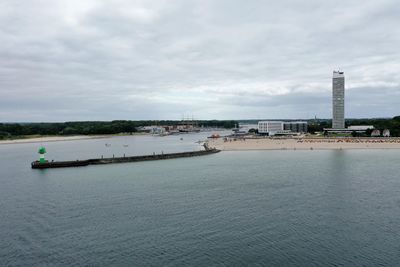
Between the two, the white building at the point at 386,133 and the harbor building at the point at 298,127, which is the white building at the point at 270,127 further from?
the white building at the point at 386,133

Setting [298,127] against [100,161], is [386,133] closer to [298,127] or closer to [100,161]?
[298,127]

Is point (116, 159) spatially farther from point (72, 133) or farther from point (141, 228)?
point (72, 133)

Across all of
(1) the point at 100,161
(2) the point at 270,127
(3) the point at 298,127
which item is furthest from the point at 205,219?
(3) the point at 298,127

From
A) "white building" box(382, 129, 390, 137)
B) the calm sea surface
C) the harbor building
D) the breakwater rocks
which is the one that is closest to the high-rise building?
the harbor building

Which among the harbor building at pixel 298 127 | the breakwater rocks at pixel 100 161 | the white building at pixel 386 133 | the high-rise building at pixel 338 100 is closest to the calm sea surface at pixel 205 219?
the breakwater rocks at pixel 100 161

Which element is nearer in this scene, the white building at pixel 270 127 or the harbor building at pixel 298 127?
the white building at pixel 270 127
